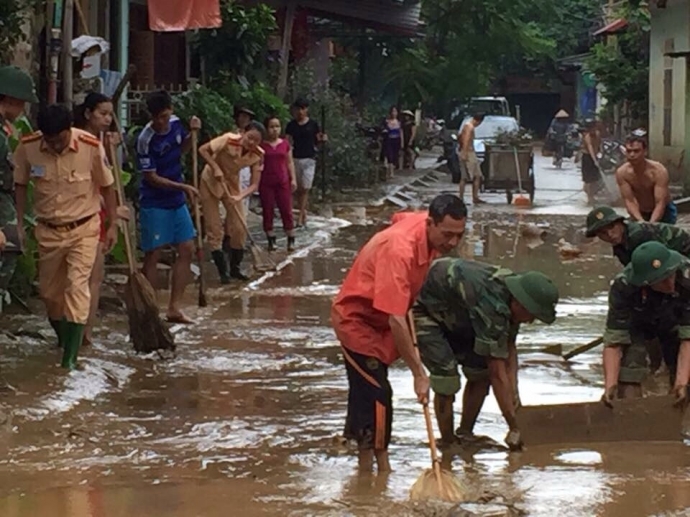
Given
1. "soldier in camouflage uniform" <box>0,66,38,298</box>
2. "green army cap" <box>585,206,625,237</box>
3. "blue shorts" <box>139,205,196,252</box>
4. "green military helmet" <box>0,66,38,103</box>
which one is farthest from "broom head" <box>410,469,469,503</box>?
"blue shorts" <box>139,205,196,252</box>

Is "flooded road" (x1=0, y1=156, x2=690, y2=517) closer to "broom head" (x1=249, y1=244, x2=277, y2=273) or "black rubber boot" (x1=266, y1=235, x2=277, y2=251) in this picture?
"broom head" (x1=249, y1=244, x2=277, y2=273)

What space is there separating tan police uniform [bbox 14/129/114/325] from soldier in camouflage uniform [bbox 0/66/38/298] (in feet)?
0.58

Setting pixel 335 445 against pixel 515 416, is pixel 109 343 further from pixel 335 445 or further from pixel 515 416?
pixel 515 416

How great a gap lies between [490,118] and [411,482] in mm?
27187

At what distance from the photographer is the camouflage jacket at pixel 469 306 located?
6707mm

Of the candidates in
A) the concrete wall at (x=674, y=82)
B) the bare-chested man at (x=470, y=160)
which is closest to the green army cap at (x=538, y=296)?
the bare-chested man at (x=470, y=160)

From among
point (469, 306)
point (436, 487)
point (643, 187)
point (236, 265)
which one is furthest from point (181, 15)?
point (436, 487)

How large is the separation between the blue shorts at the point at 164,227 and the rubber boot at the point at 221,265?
2.66 m

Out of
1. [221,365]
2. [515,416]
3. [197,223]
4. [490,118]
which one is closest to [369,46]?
[490,118]

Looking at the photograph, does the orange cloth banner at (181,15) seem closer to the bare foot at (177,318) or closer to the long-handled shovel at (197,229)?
the long-handled shovel at (197,229)

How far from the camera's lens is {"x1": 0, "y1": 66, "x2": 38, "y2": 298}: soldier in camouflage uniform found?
800 centimetres

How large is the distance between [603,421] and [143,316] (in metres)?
3.34

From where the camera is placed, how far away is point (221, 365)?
938 cm

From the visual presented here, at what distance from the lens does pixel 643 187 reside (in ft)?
33.9
